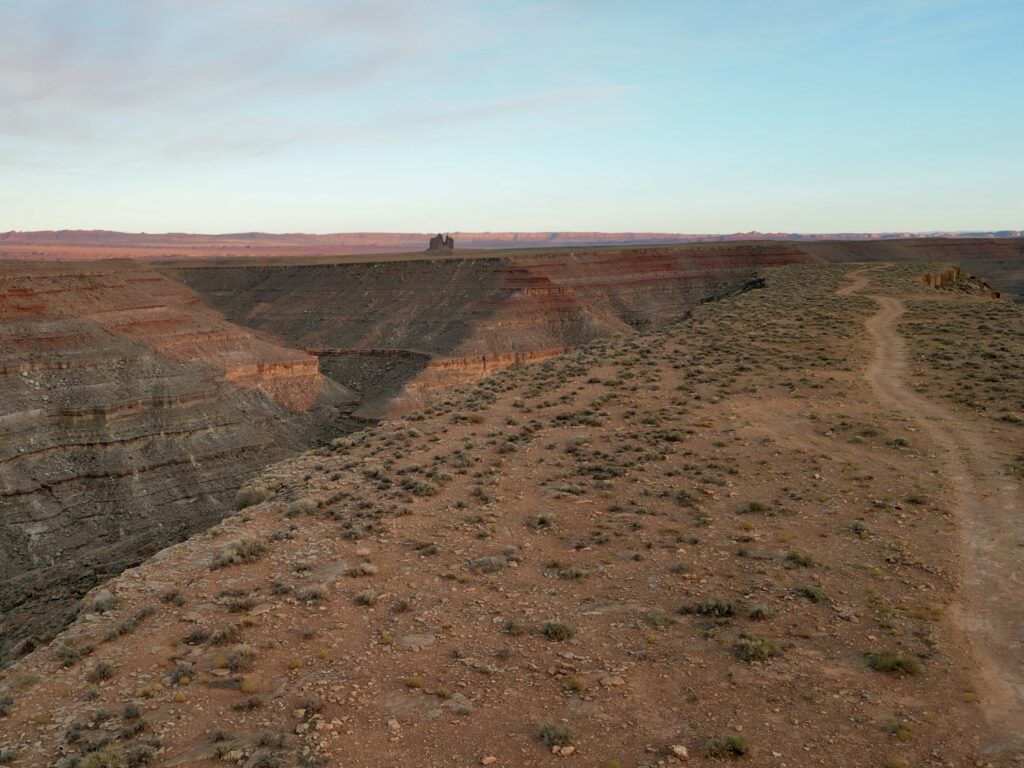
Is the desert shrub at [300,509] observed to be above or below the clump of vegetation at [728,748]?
above

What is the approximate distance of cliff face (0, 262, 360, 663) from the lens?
29750 mm

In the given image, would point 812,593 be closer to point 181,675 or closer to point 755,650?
point 755,650

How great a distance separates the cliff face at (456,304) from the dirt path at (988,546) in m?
37.2

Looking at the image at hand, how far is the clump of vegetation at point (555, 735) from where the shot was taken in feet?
23.5

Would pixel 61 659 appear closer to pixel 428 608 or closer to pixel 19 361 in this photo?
pixel 428 608

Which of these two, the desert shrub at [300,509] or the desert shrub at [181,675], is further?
the desert shrub at [300,509]

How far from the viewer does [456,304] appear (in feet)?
225

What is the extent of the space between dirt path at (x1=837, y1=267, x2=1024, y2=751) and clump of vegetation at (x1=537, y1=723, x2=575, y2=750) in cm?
382

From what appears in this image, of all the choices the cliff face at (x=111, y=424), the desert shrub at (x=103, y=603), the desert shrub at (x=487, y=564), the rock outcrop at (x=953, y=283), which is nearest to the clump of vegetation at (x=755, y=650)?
the desert shrub at (x=487, y=564)

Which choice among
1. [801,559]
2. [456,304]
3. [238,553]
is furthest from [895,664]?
[456,304]

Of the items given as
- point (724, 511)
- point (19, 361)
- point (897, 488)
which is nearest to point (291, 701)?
point (724, 511)

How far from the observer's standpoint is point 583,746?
23.4ft

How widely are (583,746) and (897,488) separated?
8.96 metres

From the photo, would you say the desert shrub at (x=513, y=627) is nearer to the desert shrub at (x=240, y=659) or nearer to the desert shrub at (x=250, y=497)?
the desert shrub at (x=240, y=659)
